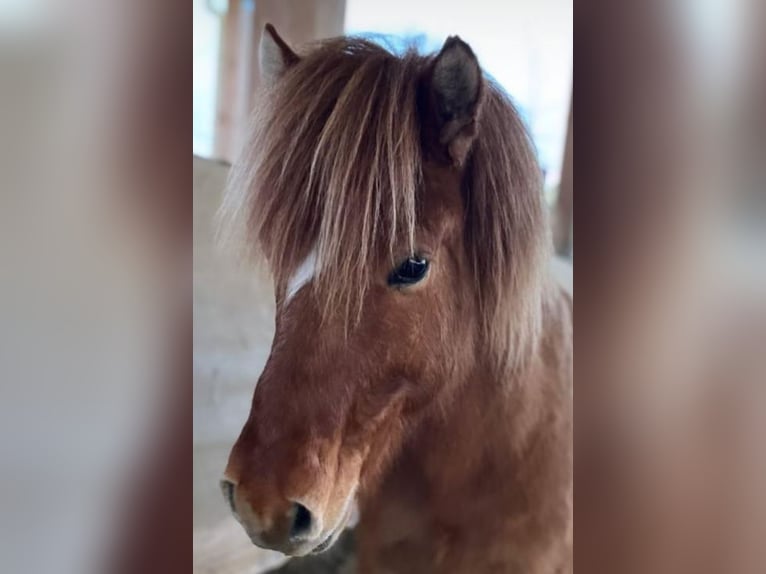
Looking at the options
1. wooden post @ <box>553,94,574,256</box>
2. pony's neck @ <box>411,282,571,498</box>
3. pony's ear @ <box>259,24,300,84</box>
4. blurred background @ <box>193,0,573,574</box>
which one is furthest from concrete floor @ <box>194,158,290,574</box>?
wooden post @ <box>553,94,574,256</box>

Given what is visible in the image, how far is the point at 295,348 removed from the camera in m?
0.80

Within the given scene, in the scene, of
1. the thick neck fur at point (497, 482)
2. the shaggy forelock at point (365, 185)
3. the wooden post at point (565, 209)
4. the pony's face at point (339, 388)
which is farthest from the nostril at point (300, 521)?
the wooden post at point (565, 209)

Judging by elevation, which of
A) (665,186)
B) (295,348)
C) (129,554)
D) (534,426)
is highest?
(665,186)

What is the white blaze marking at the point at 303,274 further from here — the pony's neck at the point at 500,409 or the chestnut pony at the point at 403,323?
the pony's neck at the point at 500,409

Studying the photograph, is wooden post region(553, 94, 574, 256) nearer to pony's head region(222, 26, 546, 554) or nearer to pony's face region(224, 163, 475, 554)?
pony's head region(222, 26, 546, 554)

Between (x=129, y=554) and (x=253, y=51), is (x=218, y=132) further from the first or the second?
(x=129, y=554)

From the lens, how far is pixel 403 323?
2.64 feet

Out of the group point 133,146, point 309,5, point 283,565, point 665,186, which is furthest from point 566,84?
point 283,565

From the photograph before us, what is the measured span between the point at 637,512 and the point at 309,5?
761 mm

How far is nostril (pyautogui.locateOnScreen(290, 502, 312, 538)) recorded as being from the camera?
0.78 m

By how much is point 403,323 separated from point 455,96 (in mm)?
268

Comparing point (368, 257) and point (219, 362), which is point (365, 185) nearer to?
point (368, 257)

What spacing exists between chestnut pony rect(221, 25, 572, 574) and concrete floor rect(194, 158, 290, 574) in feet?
0.10

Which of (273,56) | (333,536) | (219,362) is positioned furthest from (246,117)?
(333,536)
